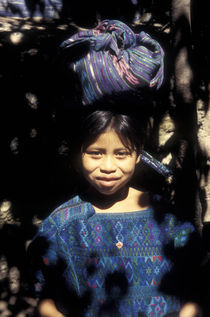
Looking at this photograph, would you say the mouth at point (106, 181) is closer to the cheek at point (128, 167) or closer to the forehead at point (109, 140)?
the cheek at point (128, 167)

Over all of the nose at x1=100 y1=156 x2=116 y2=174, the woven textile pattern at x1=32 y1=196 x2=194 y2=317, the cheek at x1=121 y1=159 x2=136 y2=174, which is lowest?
the woven textile pattern at x1=32 y1=196 x2=194 y2=317

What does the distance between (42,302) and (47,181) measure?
44.1 inches

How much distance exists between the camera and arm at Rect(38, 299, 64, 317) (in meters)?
2.06

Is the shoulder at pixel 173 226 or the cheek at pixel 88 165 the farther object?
the shoulder at pixel 173 226

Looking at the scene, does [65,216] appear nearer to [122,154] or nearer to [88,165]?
[88,165]

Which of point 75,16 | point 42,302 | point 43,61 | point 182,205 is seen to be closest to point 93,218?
point 42,302

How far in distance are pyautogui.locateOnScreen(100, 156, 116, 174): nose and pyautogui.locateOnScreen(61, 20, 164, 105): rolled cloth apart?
38 cm

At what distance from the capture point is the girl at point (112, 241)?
6.10 feet

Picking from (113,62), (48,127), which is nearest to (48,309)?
(48,127)

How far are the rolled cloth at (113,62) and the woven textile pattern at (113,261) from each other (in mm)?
854

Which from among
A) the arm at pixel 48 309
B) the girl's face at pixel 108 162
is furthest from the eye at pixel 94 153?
the arm at pixel 48 309

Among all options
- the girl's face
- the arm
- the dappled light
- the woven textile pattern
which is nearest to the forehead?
the girl's face

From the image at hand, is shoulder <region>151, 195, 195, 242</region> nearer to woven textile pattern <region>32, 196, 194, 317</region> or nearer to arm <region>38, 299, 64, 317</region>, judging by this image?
woven textile pattern <region>32, 196, 194, 317</region>

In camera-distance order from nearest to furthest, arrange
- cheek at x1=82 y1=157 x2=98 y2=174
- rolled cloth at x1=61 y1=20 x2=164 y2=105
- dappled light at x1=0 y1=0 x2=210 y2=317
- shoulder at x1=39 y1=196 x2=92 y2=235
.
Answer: rolled cloth at x1=61 y1=20 x2=164 y2=105
cheek at x1=82 y1=157 x2=98 y2=174
shoulder at x1=39 y1=196 x2=92 y2=235
dappled light at x1=0 y1=0 x2=210 y2=317
